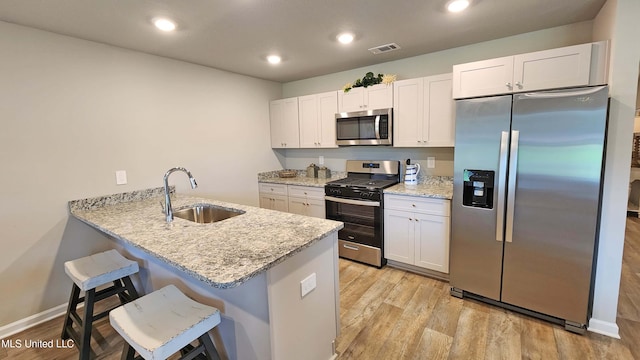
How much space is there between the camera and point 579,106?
6.19 ft

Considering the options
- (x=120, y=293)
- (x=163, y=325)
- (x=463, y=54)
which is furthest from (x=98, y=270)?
(x=463, y=54)

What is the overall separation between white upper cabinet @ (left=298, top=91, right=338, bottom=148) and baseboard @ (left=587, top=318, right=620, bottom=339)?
2.92 metres

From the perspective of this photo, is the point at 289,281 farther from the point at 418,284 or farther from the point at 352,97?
the point at 352,97

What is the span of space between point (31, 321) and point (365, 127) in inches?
143

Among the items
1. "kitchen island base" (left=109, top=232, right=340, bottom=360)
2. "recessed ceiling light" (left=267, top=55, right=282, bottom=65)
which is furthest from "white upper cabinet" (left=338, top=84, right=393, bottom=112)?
"kitchen island base" (left=109, top=232, right=340, bottom=360)

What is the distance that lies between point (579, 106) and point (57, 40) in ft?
13.1

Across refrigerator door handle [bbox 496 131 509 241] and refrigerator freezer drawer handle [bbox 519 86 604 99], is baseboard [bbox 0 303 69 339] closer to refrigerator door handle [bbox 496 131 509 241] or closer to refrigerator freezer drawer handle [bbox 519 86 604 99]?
refrigerator door handle [bbox 496 131 509 241]

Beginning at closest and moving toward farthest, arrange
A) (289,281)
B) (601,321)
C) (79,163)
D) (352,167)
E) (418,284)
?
1. (289,281)
2. (601,321)
3. (79,163)
4. (418,284)
5. (352,167)

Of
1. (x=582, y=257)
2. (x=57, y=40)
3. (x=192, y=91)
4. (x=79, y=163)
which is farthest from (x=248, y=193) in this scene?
(x=582, y=257)

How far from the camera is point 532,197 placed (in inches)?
82.4

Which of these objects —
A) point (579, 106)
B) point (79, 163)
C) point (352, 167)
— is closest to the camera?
point (579, 106)

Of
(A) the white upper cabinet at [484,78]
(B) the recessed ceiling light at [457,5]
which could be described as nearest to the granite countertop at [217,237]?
(A) the white upper cabinet at [484,78]

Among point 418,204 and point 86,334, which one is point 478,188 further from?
point 86,334

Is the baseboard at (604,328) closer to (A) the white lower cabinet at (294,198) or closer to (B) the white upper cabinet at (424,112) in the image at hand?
(B) the white upper cabinet at (424,112)
